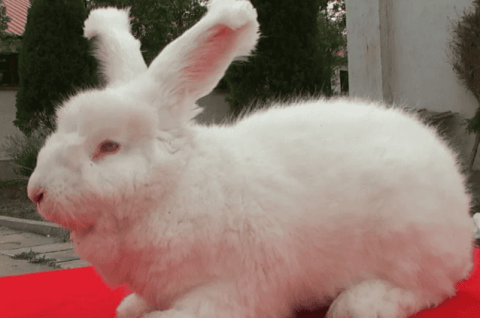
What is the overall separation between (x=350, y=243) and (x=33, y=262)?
4.44 m

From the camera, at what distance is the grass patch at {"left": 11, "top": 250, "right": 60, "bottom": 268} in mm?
5099

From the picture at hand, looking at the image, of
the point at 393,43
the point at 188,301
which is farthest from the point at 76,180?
the point at 393,43

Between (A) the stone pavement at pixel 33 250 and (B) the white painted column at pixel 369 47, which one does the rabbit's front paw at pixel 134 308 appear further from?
(B) the white painted column at pixel 369 47

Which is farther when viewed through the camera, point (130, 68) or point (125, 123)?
point (130, 68)

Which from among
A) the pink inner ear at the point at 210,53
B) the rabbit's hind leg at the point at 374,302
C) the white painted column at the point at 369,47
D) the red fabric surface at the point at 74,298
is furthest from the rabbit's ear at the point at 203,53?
the white painted column at the point at 369,47

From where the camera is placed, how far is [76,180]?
1.31m

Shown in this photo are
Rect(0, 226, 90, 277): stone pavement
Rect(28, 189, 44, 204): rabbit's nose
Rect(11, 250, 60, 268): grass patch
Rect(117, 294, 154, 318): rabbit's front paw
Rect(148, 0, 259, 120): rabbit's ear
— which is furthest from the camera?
Rect(11, 250, 60, 268): grass patch

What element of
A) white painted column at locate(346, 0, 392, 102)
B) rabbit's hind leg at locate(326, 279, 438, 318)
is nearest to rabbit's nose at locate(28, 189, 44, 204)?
rabbit's hind leg at locate(326, 279, 438, 318)

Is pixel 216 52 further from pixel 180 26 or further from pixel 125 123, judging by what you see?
pixel 180 26

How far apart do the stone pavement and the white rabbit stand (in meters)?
2.93

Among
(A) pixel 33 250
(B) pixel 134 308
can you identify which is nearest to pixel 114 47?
(B) pixel 134 308

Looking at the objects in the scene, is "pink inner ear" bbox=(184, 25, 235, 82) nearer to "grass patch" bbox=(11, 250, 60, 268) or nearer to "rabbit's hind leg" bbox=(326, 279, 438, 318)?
"rabbit's hind leg" bbox=(326, 279, 438, 318)

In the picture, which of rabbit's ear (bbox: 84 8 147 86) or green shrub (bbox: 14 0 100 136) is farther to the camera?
green shrub (bbox: 14 0 100 136)

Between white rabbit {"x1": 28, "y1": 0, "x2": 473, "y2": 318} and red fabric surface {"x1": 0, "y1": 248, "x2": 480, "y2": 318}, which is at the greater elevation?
white rabbit {"x1": 28, "y1": 0, "x2": 473, "y2": 318}
